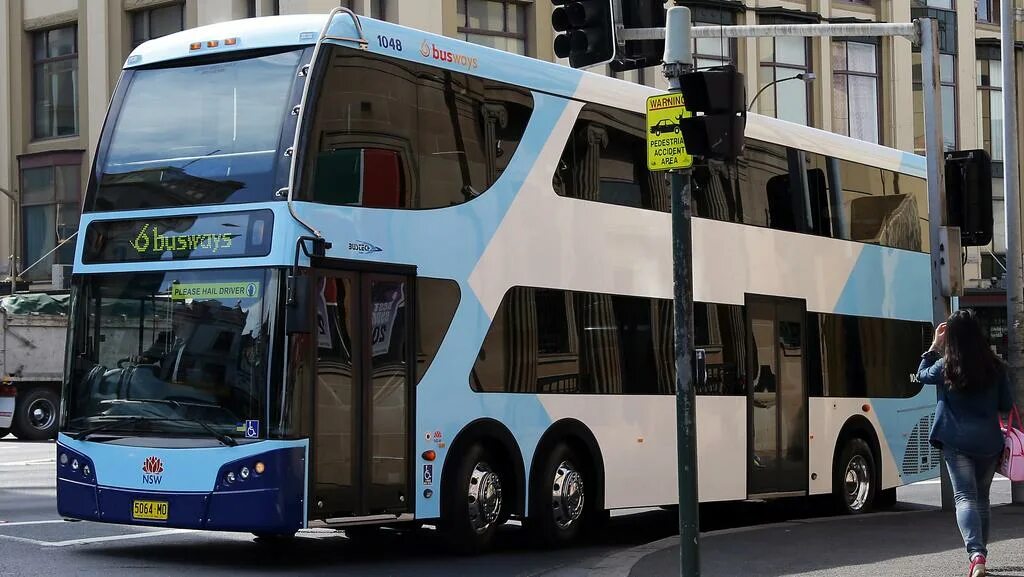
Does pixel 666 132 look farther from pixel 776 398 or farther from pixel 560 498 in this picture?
pixel 776 398

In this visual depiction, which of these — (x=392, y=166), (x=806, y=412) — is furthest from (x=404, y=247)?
(x=806, y=412)

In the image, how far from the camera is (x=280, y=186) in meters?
11.3

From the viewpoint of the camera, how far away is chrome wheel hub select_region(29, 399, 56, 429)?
32312 millimetres

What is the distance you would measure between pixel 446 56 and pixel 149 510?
4.26 metres

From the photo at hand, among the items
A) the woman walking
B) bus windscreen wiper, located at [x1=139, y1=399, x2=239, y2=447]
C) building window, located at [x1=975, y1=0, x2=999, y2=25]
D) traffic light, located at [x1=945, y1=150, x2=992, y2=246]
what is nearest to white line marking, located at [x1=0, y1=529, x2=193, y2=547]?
bus windscreen wiper, located at [x1=139, y1=399, x2=239, y2=447]

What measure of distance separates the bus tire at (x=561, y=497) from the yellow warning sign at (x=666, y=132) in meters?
4.21

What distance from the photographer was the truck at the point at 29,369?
31844 mm

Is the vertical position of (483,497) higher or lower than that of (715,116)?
lower

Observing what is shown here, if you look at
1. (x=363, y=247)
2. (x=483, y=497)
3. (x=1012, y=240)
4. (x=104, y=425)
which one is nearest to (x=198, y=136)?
(x=363, y=247)

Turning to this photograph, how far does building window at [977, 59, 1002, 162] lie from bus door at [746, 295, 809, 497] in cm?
3633

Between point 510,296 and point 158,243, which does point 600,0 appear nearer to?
point 510,296

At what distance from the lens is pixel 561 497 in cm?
1356

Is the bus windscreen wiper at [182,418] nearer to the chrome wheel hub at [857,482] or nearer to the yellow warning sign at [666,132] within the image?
the yellow warning sign at [666,132]

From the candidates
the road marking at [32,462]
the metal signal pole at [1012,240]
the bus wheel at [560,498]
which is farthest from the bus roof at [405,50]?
the road marking at [32,462]
